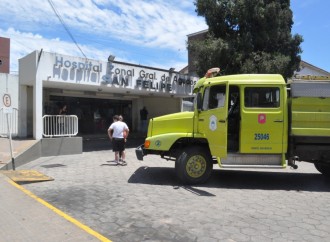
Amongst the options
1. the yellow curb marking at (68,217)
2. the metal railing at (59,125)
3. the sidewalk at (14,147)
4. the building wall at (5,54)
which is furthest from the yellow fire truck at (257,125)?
the building wall at (5,54)

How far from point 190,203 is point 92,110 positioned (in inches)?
615

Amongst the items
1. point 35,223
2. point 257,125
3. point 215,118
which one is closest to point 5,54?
point 215,118

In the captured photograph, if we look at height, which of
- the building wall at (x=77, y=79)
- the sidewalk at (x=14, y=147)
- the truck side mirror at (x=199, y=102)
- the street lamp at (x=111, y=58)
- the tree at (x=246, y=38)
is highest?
the tree at (x=246, y=38)

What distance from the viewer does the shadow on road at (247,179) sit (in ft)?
29.5

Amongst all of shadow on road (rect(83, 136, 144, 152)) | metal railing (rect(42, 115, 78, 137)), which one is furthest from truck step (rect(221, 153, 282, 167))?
shadow on road (rect(83, 136, 144, 152))

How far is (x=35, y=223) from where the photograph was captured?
18.7 ft

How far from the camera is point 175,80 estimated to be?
1942 cm

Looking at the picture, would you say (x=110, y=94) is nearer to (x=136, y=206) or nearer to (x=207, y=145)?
(x=207, y=145)

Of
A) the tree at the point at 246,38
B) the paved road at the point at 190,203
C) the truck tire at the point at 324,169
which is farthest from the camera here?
the tree at the point at 246,38

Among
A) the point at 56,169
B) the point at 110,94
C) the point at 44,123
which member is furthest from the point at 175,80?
the point at 56,169

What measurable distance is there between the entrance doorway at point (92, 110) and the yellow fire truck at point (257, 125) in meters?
12.4

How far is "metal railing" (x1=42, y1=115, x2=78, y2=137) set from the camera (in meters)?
13.9

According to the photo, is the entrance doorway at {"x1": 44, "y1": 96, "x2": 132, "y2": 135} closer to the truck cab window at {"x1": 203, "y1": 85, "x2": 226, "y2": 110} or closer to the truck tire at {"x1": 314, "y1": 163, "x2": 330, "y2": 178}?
the truck cab window at {"x1": 203, "y1": 85, "x2": 226, "y2": 110}

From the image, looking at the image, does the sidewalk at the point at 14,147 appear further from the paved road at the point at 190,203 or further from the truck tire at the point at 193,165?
the truck tire at the point at 193,165
